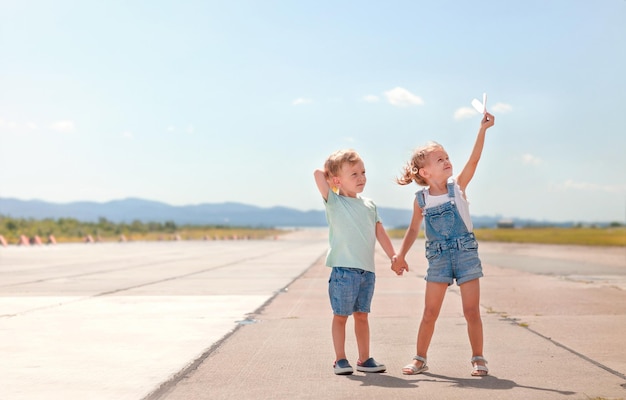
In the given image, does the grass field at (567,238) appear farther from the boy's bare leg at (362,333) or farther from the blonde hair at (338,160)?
the blonde hair at (338,160)

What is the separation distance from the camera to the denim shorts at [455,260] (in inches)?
252

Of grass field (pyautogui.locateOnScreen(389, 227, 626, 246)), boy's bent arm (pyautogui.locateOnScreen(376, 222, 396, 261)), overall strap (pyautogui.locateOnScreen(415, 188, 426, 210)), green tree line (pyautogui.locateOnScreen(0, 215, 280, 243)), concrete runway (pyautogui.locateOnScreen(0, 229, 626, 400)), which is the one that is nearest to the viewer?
concrete runway (pyautogui.locateOnScreen(0, 229, 626, 400))

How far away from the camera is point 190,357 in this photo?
23.9 feet

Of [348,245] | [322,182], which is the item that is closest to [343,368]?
[348,245]

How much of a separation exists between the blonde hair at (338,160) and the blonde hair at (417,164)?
0.43 metres

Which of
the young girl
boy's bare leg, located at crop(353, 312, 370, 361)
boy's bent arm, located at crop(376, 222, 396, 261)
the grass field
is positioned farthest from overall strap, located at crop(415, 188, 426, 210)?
the grass field

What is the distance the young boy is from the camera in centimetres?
639

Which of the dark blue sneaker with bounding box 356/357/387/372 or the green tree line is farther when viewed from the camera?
the green tree line

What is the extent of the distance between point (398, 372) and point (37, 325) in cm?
475

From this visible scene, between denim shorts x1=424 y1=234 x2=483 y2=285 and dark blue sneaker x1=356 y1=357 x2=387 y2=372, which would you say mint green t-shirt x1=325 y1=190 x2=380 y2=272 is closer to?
denim shorts x1=424 y1=234 x2=483 y2=285

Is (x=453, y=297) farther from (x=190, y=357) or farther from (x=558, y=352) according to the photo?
(x=190, y=357)

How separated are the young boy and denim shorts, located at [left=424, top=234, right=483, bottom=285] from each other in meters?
0.33

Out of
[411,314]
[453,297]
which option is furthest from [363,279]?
Answer: [453,297]

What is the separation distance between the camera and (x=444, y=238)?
21.2 feet
